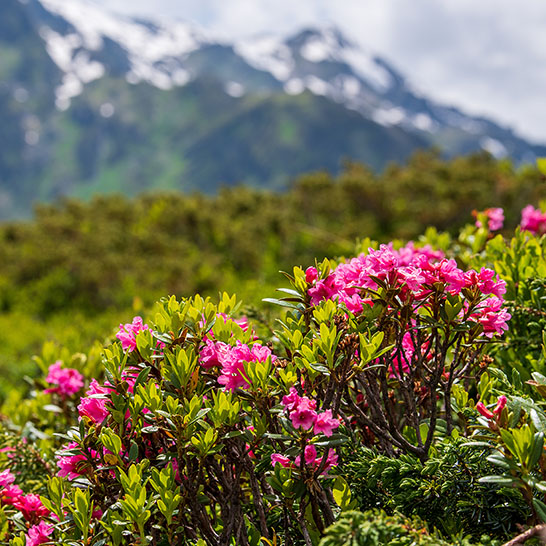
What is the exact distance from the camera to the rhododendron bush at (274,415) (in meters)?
1.51

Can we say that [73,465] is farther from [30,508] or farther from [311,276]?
[311,276]

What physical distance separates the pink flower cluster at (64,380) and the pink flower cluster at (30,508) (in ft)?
2.33

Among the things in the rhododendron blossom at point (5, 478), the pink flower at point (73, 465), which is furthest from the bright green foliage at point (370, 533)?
the rhododendron blossom at point (5, 478)

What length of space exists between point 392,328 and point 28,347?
319 inches

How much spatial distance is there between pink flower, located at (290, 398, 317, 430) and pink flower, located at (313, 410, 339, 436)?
2 centimetres

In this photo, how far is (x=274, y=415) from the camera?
65.1 inches

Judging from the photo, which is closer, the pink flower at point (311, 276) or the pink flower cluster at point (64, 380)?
the pink flower at point (311, 276)

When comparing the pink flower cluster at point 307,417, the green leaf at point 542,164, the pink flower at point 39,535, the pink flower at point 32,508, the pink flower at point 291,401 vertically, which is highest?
the green leaf at point 542,164

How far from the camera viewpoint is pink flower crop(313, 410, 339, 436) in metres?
1.45

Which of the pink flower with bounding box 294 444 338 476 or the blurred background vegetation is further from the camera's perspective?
the blurred background vegetation

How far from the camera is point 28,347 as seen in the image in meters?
8.44

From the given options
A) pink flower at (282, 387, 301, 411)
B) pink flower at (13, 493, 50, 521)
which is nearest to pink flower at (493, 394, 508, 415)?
pink flower at (282, 387, 301, 411)

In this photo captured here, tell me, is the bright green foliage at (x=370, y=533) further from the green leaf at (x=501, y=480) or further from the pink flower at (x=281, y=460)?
the pink flower at (x=281, y=460)

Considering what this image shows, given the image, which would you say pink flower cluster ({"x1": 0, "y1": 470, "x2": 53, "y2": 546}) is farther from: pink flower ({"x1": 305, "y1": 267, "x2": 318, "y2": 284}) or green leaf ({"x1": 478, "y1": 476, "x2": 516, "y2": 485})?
green leaf ({"x1": 478, "y1": 476, "x2": 516, "y2": 485})
